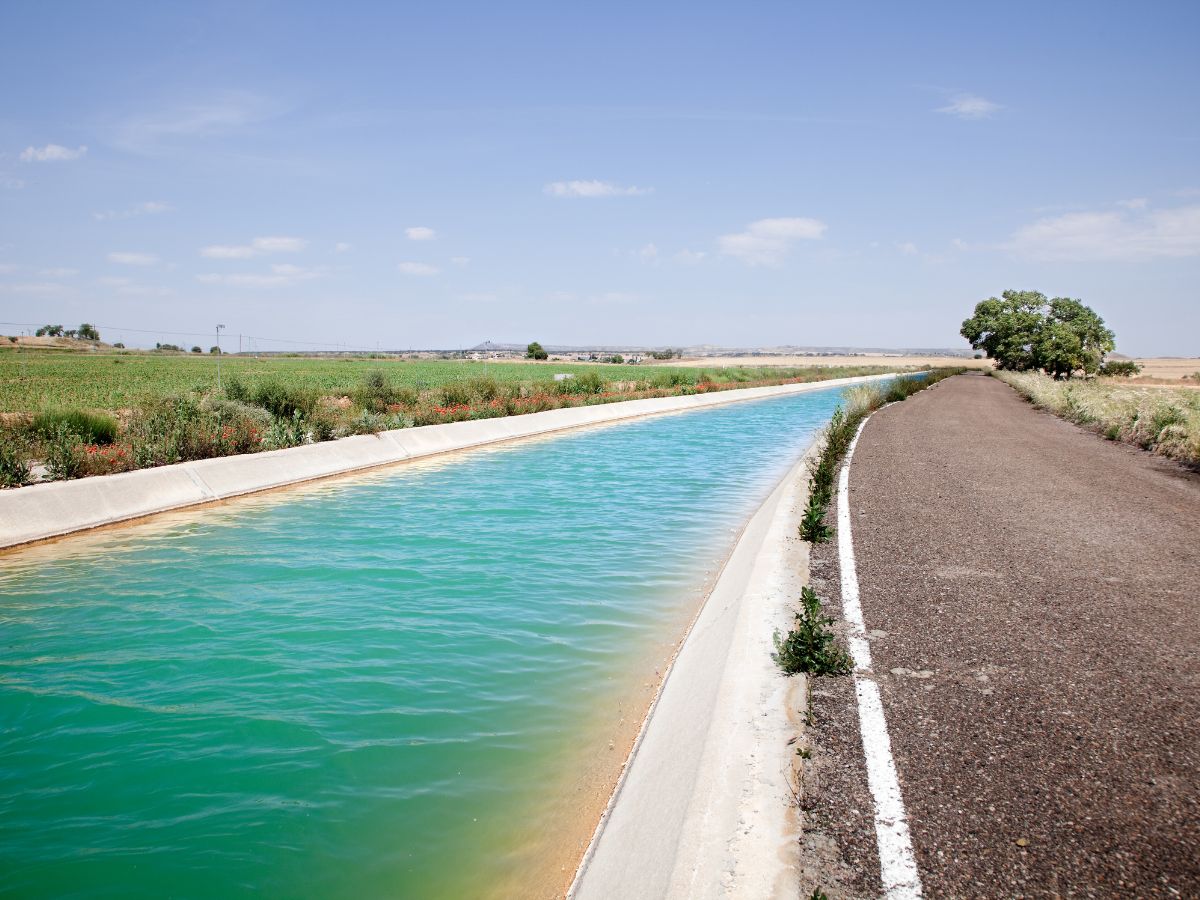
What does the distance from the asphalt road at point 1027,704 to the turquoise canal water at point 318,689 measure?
6.36 ft

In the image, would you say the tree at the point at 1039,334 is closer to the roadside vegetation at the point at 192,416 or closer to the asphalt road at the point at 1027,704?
the roadside vegetation at the point at 192,416

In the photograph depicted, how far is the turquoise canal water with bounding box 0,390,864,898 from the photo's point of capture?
438cm

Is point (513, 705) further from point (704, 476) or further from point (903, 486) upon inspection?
point (704, 476)

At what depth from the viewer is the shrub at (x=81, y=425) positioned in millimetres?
15695

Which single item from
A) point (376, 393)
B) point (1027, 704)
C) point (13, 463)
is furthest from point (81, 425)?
point (1027, 704)

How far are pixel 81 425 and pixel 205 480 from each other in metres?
4.11

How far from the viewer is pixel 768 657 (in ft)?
18.9

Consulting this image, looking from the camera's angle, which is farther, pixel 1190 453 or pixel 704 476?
pixel 704 476

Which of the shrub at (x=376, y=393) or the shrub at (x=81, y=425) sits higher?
the shrub at (x=376, y=393)

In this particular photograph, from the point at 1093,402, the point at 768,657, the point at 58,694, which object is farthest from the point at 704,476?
the point at 1093,402

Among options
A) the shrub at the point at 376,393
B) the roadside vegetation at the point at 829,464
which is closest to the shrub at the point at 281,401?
the shrub at the point at 376,393

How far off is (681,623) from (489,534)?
4778mm

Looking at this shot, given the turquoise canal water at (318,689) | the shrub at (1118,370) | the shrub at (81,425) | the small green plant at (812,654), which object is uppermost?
the shrub at (1118,370)

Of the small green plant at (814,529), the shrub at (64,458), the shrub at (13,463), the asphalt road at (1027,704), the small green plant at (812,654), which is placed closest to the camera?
the asphalt road at (1027,704)
